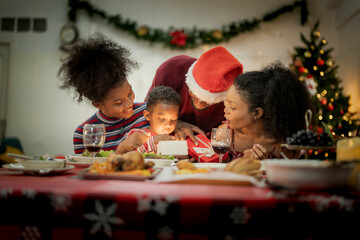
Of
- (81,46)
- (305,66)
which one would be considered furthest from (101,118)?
(305,66)

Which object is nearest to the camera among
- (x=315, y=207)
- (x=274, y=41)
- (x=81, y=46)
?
(x=315, y=207)

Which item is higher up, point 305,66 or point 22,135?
point 305,66

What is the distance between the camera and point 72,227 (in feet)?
2.43

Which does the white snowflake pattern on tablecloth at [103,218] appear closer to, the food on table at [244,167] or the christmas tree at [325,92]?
the food on table at [244,167]

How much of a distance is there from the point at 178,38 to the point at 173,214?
14.9ft

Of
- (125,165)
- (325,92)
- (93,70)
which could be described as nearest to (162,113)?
(93,70)

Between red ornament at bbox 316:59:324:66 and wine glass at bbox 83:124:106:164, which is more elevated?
red ornament at bbox 316:59:324:66

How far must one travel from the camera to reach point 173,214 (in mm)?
709

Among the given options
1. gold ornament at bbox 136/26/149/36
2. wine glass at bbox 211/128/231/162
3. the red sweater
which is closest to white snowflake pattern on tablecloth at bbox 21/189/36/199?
wine glass at bbox 211/128/231/162

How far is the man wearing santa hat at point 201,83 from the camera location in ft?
7.52

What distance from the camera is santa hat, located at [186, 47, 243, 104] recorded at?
2.29 meters

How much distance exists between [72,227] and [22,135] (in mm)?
5318

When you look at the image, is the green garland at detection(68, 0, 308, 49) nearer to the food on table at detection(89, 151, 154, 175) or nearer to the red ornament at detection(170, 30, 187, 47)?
the red ornament at detection(170, 30, 187, 47)

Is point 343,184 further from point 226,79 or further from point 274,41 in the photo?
point 274,41
